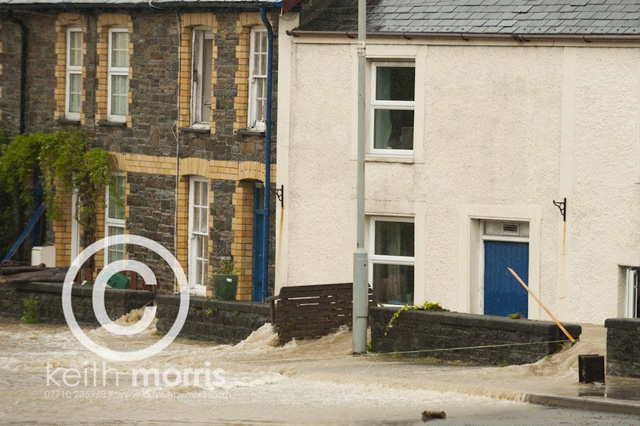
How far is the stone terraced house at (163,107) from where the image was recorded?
27.4 meters

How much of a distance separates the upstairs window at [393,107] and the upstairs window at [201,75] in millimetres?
4049

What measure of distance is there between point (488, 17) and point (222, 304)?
243 inches

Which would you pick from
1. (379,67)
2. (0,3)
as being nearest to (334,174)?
(379,67)

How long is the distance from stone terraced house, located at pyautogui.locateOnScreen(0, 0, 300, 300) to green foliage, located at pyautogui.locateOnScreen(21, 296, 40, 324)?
2031 millimetres

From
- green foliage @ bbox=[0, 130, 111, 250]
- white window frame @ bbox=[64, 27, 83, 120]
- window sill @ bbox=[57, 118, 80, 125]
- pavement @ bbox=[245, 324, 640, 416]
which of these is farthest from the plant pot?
white window frame @ bbox=[64, 27, 83, 120]

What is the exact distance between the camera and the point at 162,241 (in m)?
29.2

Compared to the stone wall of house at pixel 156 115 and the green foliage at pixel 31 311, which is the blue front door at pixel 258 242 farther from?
the green foliage at pixel 31 311

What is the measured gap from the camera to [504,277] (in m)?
24.5

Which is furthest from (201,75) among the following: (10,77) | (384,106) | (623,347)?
(623,347)

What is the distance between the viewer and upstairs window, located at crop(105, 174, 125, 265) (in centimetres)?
2995

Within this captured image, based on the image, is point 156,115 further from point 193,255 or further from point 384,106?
point 384,106

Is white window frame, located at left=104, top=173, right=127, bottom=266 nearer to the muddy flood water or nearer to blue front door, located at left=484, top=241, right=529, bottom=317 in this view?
the muddy flood water

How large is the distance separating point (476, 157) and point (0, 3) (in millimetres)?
10976

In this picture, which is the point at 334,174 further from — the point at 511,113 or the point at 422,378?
the point at 422,378
